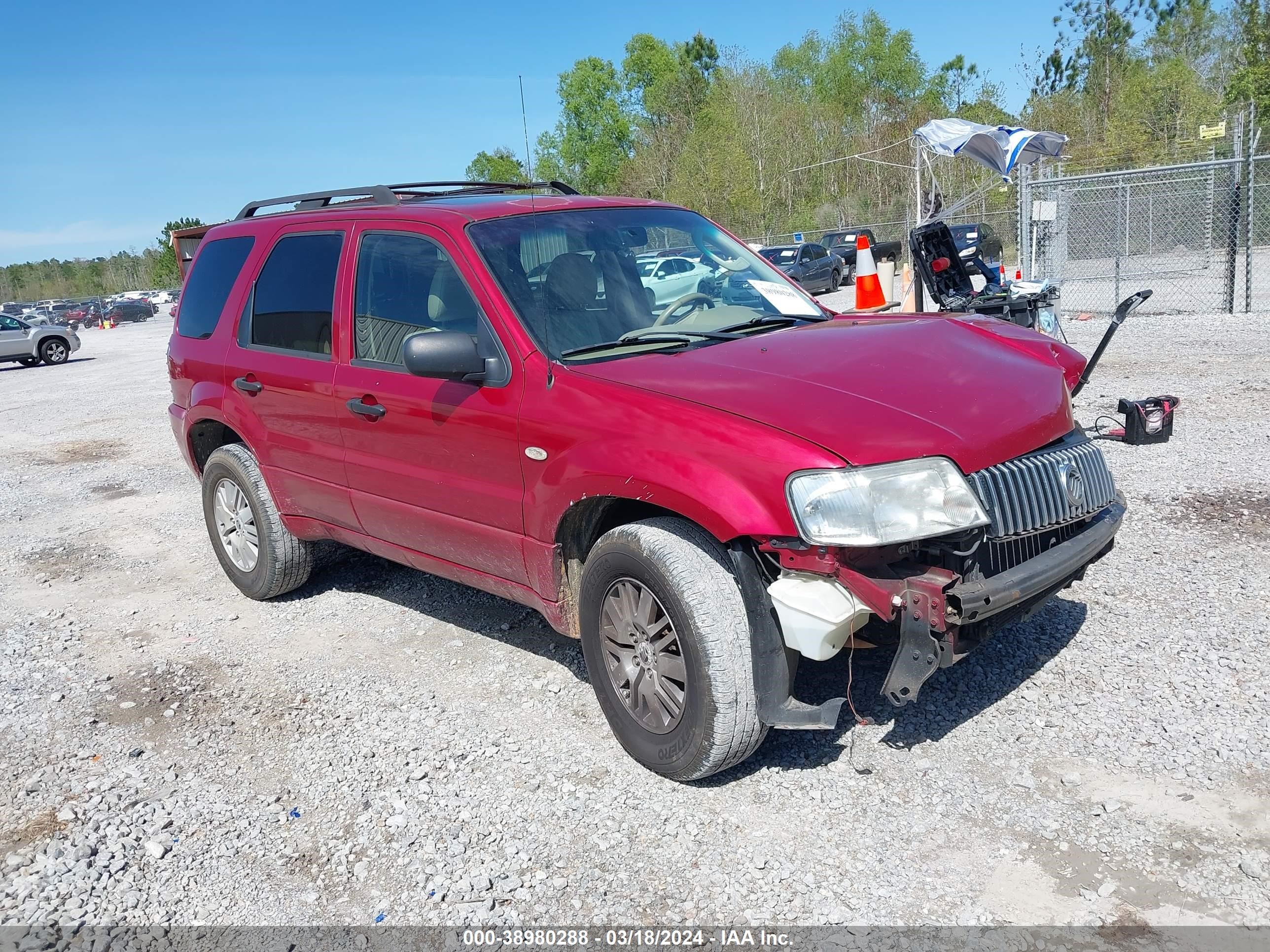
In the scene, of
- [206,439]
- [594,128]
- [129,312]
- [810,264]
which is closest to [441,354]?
[206,439]

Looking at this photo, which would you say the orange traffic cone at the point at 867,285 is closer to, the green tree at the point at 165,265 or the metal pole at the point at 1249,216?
the metal pole at the point at 1249,216

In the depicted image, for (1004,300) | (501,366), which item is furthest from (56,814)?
(1004,300)

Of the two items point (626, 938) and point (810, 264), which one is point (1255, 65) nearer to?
point (810, 264)

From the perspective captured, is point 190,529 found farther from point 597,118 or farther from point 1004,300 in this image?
point 597,118

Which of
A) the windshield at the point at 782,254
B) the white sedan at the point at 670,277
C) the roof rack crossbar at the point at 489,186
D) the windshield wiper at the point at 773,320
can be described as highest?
the roof rack crossbar at the point at 489,186

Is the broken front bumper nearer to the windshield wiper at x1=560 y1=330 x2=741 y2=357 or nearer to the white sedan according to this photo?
the windshield wiper at x1=560 y1=330 x2=741 y2=357

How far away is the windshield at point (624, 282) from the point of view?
3.92 m

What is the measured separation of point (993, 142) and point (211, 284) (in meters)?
10.8

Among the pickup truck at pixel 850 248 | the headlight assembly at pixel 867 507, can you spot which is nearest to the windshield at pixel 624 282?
the headlight assembly at pixel 867 507

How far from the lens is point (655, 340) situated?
12.8 ft

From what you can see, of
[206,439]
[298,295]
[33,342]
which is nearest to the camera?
[298,295]

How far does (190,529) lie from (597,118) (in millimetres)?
71052

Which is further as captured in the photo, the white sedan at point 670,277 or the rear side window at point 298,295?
the rear side window at point 298,295

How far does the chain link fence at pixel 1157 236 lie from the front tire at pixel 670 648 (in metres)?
12.1
